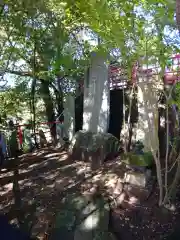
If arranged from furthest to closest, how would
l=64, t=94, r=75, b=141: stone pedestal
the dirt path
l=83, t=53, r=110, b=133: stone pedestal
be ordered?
l=64, t=94, r=75, b=141: stone pedestal
l=83, t=53, r=110, b=133: stone pedestal
the dirt path

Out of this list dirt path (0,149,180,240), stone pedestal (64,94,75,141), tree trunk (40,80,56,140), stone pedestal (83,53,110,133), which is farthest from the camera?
tree trunk (40,80,56,140)

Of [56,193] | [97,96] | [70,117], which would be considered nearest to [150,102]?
[56,193]

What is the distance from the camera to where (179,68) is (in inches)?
118

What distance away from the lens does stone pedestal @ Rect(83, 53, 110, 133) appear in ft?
18.1

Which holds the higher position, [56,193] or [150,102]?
[150,102]

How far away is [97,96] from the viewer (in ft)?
19.0

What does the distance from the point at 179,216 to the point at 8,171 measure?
3.97 meters

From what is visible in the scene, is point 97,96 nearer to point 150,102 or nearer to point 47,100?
point 150,102

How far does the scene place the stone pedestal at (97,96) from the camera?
5523mm

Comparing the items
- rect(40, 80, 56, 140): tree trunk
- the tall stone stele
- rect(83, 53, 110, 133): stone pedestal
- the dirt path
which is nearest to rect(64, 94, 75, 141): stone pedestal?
rect(83, 53, 110, 133): stone pedestal

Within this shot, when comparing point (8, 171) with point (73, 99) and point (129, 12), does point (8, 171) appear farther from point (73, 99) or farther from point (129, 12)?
point (129, 12)

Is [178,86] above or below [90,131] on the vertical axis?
above

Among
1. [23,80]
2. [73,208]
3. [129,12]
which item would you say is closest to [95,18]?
[129,12]

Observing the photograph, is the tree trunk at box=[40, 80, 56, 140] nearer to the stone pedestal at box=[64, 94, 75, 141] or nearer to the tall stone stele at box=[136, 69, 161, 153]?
the stone pedestal at box=[64, 94, 75, 141]
